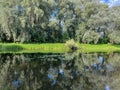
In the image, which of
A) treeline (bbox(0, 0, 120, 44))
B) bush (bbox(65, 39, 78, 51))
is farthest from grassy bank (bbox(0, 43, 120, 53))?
treeline (bbox(0, 0, 120, 44))

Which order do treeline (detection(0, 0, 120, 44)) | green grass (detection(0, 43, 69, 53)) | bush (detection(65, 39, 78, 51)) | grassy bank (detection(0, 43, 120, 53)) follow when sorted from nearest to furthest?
grassy bank (detection(0, 43, 120, 53)) → green grass (detection(0, 43, 69, 53)) → bush (detection(65, 39, 78, 51)) → treeline (detection(0, 0, 120, 44))

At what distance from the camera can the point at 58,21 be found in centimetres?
7112

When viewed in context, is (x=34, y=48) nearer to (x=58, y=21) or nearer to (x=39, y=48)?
(x=39, y=48)

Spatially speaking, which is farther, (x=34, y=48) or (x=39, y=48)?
(x=39, y=48)

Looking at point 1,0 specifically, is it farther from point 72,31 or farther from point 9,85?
point 9,85

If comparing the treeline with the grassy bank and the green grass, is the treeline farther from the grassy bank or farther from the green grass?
the grassy bank

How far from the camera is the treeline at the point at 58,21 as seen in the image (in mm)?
62656

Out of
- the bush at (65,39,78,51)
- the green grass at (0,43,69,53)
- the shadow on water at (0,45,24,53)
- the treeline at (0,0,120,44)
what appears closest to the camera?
the shadow on water at (0,45,24,53)

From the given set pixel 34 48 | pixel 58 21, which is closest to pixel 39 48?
pixel 34 48

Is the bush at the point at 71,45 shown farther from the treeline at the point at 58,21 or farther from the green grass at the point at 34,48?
the treeline at the point at 58,21

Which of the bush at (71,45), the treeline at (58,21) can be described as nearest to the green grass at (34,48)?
the bush at (71,45)

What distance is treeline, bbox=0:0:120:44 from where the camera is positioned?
206 feet

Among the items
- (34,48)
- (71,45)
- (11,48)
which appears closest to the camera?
(11,48)

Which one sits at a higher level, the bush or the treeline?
the treeline
